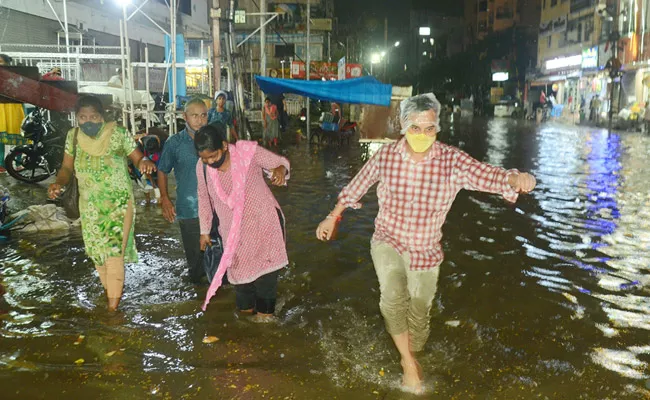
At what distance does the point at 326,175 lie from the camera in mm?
12383

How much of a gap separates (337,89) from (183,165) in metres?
9.97

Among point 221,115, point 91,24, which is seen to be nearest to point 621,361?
point 221,115

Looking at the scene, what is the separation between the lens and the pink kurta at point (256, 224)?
4145mm

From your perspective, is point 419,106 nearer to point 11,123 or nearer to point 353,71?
point 11,123

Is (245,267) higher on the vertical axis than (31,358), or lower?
higher

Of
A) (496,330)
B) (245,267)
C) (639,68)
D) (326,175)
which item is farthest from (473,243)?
(639,68)

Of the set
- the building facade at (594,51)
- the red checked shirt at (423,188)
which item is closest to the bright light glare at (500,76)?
the building facade at (594,51)

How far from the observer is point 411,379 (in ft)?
11.5

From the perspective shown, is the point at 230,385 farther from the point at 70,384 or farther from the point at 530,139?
the point at 530,139

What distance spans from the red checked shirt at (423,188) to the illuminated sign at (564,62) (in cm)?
4333

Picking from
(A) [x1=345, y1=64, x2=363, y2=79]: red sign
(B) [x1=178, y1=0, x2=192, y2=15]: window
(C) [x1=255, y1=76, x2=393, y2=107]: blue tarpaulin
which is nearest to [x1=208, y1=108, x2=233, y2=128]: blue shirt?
(C) [x1=255, y1=76, x2=393, y2=107]: blue tarpaulin

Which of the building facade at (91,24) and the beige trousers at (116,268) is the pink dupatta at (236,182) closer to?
the beige trousers at (116,268)

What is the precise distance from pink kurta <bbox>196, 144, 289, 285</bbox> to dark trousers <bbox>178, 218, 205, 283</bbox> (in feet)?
3.07

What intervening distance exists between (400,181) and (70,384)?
240cm
